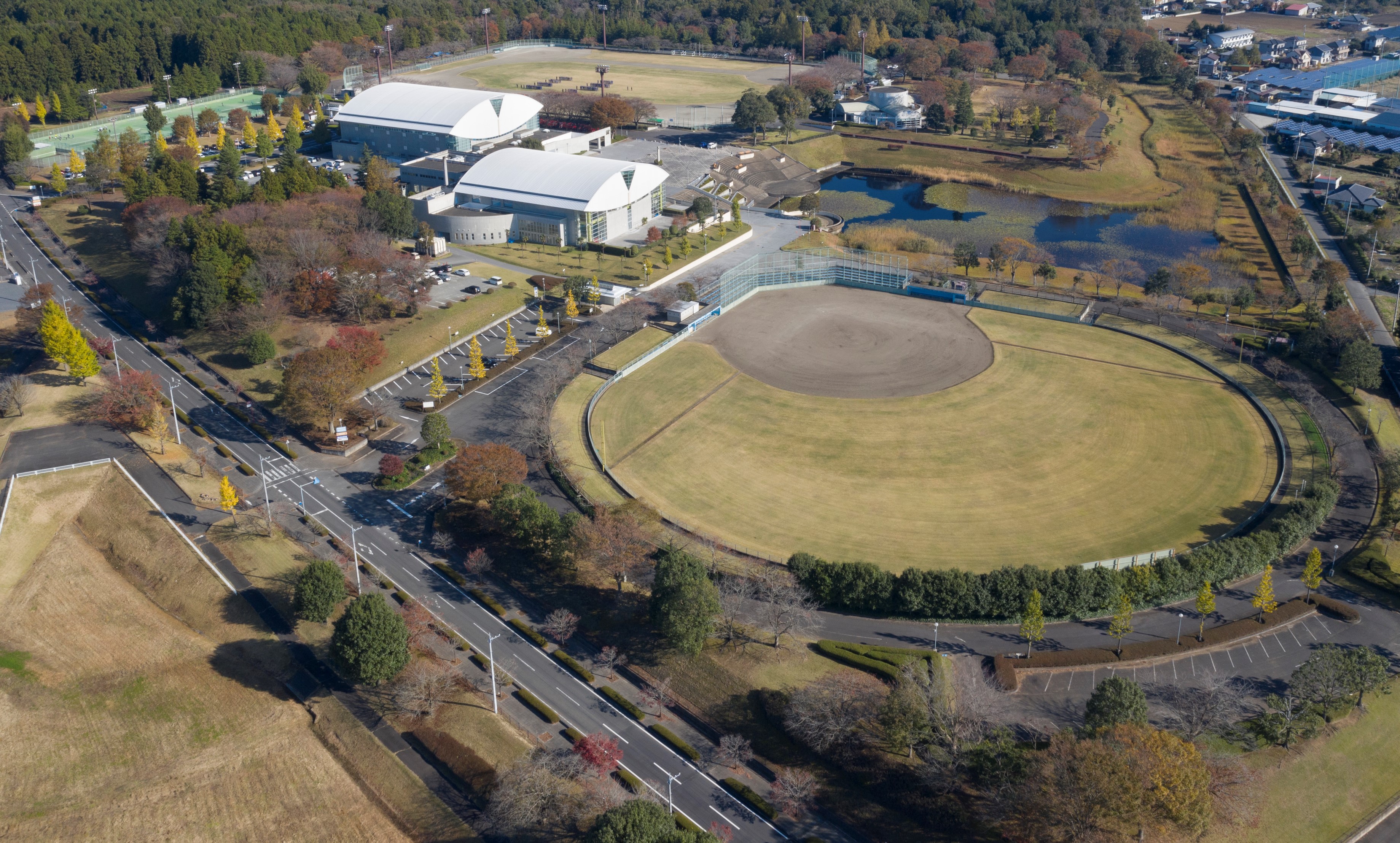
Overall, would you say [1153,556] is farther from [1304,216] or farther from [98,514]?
[1304,216]

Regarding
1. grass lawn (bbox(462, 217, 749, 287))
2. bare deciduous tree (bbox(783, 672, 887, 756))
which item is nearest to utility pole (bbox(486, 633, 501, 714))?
bare deciduous tree (bbox(783, 672, 887, 756))

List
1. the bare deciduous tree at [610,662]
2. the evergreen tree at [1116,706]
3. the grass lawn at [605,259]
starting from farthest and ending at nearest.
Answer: the grass lawn at [605,259]
the bare deciduous tree at [610,662]
the evergreen tree at [1116,706]

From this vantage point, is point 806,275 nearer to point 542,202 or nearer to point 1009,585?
point 542,202

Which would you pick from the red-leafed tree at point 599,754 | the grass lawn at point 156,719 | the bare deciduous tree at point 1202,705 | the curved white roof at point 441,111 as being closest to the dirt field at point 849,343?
the bare deciduous tree at point 1202,705

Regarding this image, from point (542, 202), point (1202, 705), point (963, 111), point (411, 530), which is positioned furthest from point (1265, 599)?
point (963, 111)

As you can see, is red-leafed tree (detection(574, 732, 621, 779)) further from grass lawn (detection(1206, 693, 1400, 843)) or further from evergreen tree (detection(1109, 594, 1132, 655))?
evergreen tree (detection(1109, 594, 1132, 655))

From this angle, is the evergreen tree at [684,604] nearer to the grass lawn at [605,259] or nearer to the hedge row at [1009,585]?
the hedge row at [1009,585]
